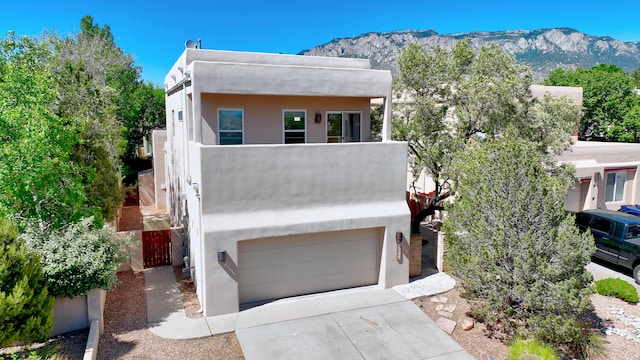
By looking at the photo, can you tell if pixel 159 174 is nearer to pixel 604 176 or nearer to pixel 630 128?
pixel 604 176

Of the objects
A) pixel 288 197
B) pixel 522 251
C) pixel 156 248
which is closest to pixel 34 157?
pixel 156 248

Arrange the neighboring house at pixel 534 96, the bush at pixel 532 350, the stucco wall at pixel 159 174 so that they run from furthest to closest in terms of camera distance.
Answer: the stucco wall at pixel 159 174 → the neighboring house at pixel 534 96 → the bush at pixel 532 350

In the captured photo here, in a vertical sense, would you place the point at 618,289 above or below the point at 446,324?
above

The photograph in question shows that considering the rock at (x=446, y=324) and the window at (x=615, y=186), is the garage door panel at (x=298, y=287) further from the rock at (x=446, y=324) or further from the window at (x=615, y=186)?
the window at (x=615, y=186)

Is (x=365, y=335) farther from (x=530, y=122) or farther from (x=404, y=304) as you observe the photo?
(x=530, y=122)

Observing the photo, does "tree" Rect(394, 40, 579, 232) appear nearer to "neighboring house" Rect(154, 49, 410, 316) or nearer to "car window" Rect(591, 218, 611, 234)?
"neighboring house" Rect(154, 49, 410, 316)

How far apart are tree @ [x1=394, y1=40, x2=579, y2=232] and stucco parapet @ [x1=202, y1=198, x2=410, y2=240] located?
3.24 meters

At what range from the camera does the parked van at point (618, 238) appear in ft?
49.9

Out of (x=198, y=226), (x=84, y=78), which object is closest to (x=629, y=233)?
(x=198, y=226)

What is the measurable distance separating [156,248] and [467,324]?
436 inches

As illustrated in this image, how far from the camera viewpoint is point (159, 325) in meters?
11.3

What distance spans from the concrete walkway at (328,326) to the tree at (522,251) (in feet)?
5.62

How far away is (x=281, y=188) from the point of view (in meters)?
12.4

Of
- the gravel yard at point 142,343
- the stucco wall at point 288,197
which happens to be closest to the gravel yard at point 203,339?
the gravel yard at point 142,343
